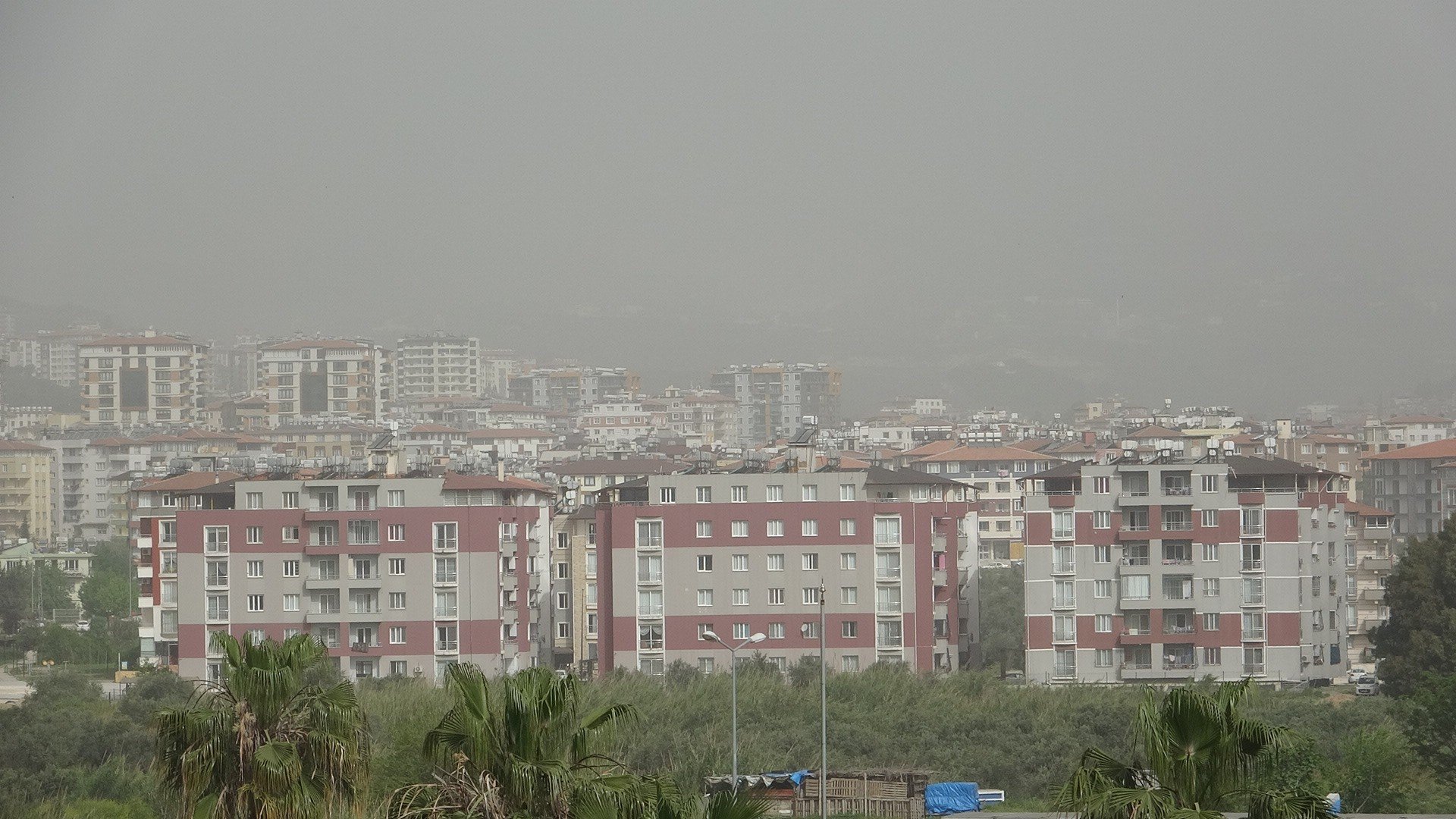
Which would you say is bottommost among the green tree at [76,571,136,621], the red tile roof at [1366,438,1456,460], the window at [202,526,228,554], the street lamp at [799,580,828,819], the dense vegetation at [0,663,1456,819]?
the green tree at [76,571,136,621]

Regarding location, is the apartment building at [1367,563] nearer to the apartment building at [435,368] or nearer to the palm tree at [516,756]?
the palm tree at [516,756]

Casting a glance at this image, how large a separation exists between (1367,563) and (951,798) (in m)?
29.3

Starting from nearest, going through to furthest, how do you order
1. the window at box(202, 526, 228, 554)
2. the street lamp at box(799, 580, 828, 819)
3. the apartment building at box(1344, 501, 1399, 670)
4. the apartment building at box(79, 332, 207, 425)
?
the street lamp at box(799, 580, 828, 819), the window at box(202, 526, 228, 554), the apartment building at box(1344, 501, 1399, 670), the apartment building at box(79, 332, 207, 425)

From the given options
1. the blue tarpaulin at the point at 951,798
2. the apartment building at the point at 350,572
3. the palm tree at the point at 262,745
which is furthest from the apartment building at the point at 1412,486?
the palm tree at the point at 262,745

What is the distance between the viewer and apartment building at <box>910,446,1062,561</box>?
54.7 meters

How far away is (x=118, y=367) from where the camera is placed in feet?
328

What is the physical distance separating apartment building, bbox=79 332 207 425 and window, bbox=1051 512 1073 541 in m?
76.7

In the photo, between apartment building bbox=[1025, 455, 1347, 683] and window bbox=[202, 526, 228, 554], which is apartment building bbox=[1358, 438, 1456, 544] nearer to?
apartment building bbox=[1025, 455, 1347, 683]

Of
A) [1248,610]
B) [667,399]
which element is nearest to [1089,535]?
[1248,610]

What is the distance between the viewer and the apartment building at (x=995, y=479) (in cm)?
5469

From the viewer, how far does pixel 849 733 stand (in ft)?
75.8

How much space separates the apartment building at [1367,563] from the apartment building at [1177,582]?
1190cm

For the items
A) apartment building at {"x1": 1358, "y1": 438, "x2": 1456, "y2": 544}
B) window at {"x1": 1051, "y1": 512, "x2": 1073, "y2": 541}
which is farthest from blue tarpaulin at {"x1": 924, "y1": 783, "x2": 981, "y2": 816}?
apartment building at {"x1": 1358, "y1": 438, "x2": 1456, "y2": 544}

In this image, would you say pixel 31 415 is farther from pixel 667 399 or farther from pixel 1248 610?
pixel 1248 610
